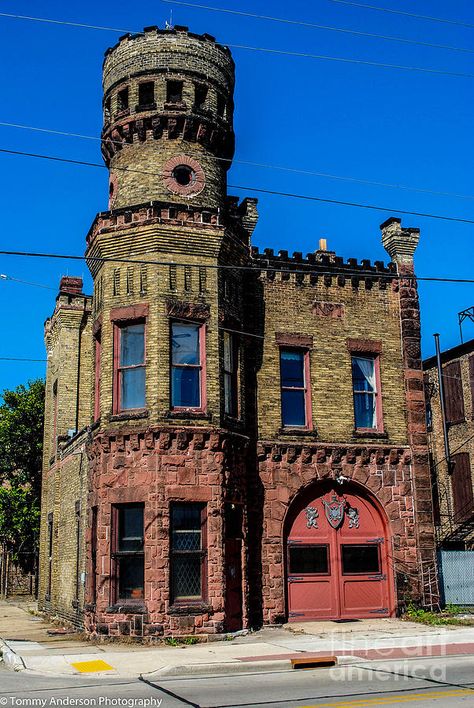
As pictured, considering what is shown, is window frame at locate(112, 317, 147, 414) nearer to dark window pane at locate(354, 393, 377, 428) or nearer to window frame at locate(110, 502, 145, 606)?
window frame at locate(110, 502, 145, 606)

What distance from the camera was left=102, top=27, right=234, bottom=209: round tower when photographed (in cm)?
2119

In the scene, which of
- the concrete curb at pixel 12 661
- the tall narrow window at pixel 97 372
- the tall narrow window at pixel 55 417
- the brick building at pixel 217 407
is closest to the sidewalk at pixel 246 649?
the concrete curb at pixel 12 661

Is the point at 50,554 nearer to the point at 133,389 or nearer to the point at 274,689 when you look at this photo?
the point at 133,389

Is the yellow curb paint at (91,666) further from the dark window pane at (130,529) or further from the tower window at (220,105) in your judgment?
the tower window at (220,105)

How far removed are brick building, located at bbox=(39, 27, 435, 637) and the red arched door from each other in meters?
0.05

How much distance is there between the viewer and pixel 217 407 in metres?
19.0

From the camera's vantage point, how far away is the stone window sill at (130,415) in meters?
18.6

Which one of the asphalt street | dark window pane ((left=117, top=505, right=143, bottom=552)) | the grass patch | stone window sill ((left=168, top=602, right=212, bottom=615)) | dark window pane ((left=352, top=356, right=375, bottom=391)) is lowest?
the asphalt street

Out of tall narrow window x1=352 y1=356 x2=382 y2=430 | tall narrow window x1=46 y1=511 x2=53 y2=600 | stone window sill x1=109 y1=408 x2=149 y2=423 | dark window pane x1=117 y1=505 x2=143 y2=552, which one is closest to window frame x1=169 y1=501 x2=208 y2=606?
dark window pane x1=117 y1=505 x2=143 y2=552

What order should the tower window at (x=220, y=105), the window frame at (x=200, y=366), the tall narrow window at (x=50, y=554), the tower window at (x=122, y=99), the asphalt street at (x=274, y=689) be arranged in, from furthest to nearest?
1. the tall narrow window at (x=50, y=554)
2. the tower window at (x=220, y=105)
3. the tower window at (x=122, y=99)
4. the window frame at (x=200, y=366)
5. the asphalt street at (x=274, y=689)

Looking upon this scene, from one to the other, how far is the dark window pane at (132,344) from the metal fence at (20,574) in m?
22.9

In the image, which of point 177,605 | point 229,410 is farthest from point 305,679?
point 229,410

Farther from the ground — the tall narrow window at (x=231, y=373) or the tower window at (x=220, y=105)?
the tower window at (x=220, y=105)

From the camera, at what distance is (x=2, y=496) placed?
127ft
